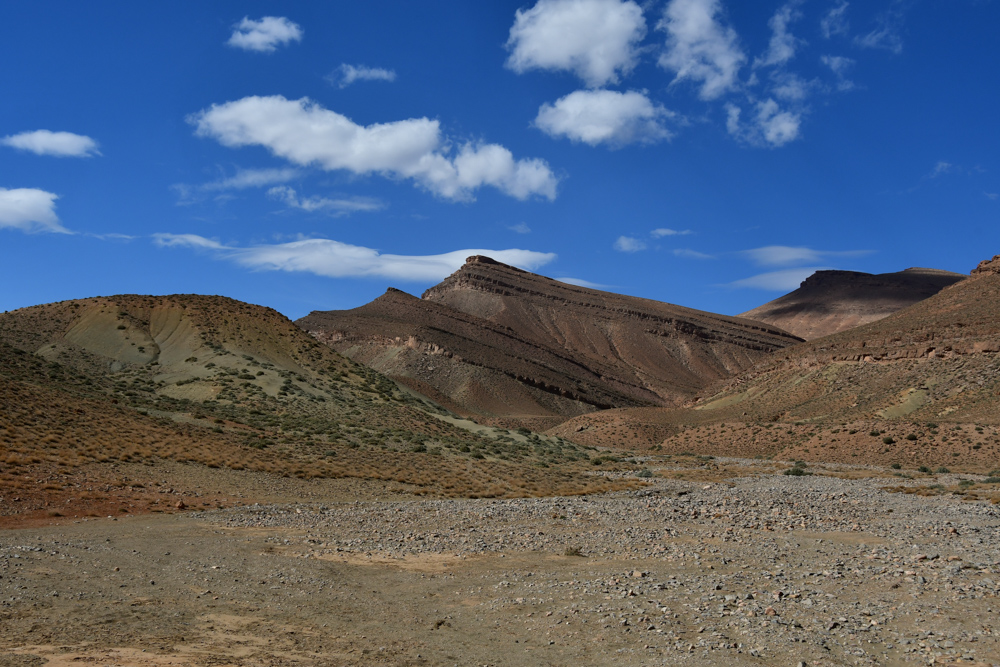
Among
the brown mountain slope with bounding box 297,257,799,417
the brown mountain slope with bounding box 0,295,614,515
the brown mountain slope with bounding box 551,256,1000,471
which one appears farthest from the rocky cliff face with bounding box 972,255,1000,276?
the brown mountain slope with bounding box 0,295,614,515

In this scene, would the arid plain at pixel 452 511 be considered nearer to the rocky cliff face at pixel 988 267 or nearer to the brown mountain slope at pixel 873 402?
the brown mountain slope at pixel 873 402

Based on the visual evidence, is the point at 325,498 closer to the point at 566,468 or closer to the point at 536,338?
the point at 566,468

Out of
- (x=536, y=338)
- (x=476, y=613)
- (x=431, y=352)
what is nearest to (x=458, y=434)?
(x=476, y=613)

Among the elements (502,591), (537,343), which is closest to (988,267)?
(537,343)

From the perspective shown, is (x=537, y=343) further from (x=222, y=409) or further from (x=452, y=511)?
(x=452, y=511)

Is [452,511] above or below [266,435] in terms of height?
below

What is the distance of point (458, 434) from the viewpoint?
1779 inches

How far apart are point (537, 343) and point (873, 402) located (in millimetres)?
82016

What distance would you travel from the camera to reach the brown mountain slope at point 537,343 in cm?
10738

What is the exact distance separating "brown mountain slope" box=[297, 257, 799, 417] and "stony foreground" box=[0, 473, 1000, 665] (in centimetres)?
7404

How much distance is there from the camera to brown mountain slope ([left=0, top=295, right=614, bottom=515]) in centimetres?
2725

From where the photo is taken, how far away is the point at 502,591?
1237 centimetres

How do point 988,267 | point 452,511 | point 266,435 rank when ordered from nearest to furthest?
point 452,511 → point 266,435 → point 988,267

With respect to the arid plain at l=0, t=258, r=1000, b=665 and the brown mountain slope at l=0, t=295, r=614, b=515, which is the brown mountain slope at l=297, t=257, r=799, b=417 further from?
the brown mountain slope at l=0, t=295, r=614, b=515
